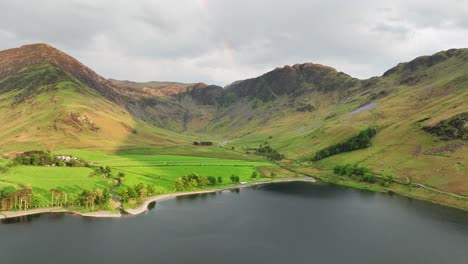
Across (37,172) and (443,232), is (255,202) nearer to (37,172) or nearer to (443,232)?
(443,232)

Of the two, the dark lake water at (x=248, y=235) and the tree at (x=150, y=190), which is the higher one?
the tree at (x=150, y=190)

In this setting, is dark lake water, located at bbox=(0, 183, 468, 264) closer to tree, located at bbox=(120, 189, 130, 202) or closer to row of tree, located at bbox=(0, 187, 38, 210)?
row of tree, located at bbox=(0, 187, 38, 210)

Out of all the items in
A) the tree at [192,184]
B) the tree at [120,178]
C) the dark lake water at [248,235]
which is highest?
the tree at [120,178]

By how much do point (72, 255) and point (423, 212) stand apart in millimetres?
138884

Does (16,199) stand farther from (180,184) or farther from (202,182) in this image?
(202,182)

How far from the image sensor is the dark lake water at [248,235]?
96062 millimetres

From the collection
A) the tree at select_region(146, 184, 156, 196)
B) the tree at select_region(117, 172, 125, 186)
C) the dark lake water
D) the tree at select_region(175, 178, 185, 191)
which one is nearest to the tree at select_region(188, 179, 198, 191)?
the tree at select_region(175, 178, 185, 191)

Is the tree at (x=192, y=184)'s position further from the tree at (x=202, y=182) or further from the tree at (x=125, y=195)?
the tree at (x=125, y=195)

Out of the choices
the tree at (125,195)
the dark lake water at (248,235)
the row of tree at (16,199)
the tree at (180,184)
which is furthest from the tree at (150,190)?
the row of tree at (16,199)

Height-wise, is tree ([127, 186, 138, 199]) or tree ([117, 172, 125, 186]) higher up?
tree ([117, 172, 125, 186])

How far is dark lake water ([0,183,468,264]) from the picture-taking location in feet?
315

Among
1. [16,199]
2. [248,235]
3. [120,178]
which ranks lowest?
[248,235]

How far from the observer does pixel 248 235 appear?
115688 mm

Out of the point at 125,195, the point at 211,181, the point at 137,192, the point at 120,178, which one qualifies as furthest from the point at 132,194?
the point at 211,181
